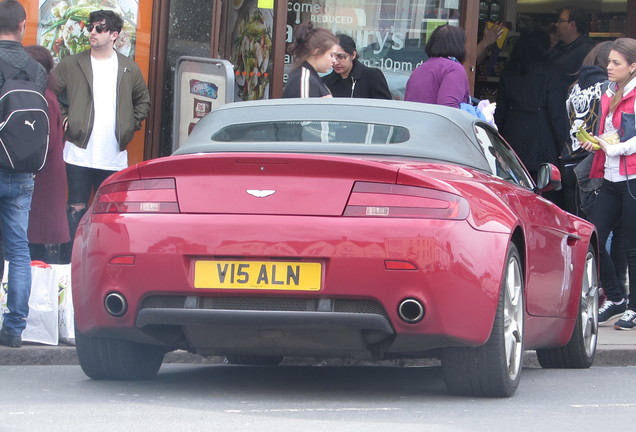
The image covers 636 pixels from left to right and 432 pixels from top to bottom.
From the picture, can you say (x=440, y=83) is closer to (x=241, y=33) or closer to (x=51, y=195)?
(x=241, y=33)

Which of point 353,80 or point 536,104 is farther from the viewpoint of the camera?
point 536,104

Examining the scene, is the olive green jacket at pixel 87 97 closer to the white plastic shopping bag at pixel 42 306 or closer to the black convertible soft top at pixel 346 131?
the white plastic shopping bag at pixel 42 306

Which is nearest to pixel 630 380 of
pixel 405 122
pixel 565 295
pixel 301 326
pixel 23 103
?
pixel 565 295

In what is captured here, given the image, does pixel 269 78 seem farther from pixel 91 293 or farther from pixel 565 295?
pixel 91 293

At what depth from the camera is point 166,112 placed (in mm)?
12094

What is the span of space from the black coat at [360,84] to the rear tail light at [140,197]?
16.1 feet

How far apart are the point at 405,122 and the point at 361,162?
104cm

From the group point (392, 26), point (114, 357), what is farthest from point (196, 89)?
point (114, 357)

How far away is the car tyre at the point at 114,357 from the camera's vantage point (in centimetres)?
678

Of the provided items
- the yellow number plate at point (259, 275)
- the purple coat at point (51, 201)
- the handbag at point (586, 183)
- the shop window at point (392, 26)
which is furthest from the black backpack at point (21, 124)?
the shop window at point (392, 26)

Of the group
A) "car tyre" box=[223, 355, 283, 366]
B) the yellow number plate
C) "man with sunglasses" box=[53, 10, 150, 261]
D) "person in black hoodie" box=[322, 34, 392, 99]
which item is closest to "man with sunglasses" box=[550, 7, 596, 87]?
"person in black hoodie" box=[322, 34, 392, 99]

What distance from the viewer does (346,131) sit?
274 inches

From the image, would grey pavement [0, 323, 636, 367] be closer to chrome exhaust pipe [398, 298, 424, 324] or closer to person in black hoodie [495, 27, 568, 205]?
chrome exhaust pipe [398, 298, 424, 324]

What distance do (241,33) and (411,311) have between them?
700cm
